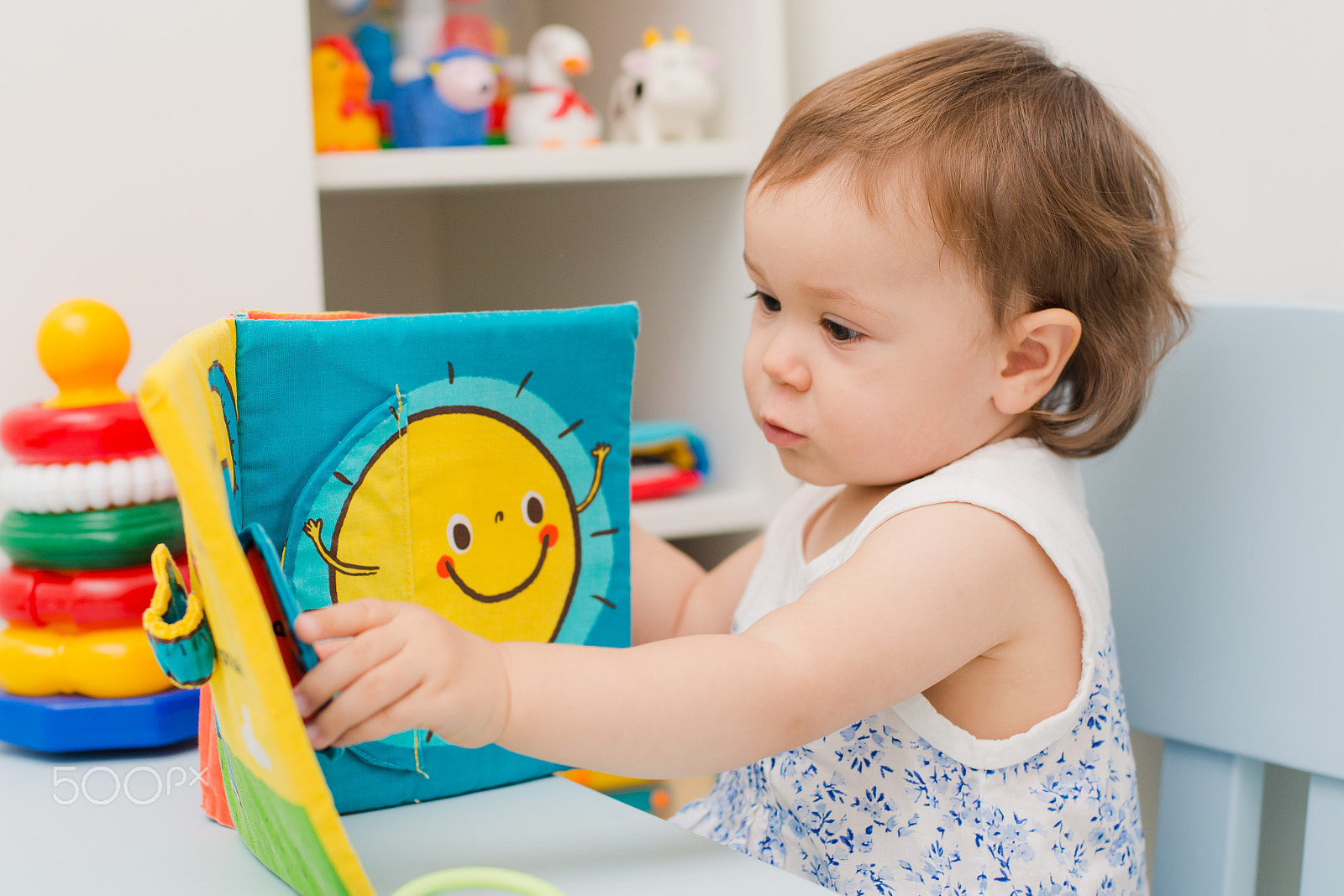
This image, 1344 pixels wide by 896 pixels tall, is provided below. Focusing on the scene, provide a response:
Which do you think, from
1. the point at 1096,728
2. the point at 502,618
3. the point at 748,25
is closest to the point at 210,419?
the point at 502,618

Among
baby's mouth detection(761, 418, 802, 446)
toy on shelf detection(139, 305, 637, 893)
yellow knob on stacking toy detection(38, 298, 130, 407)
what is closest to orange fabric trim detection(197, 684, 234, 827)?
toy on shelf detection(139, 305, 637, 893)

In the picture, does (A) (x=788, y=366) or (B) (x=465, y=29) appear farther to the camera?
(B) (x=465, y=29)

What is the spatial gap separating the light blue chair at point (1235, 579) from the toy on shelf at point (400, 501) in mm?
329

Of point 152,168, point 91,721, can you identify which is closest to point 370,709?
point 91,721

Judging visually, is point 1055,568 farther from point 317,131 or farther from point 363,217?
point 363,217

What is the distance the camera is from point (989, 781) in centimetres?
61

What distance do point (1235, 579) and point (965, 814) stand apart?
21cm

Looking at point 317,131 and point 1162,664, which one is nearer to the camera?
point 1162,664

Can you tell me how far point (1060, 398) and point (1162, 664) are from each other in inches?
6.8

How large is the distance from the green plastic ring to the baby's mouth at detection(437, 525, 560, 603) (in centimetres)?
14

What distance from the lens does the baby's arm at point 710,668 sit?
17.0 inches

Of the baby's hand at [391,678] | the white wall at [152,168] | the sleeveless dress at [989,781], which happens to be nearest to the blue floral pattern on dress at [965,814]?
the sleeveless dress at [989,781]

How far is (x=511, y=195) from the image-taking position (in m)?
1.29

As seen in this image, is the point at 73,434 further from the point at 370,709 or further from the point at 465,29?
the point at 465,29
